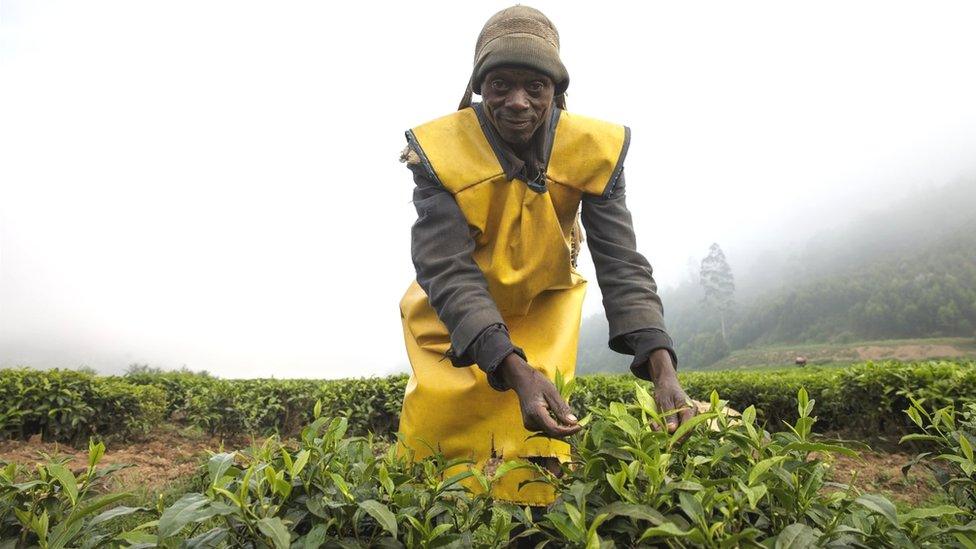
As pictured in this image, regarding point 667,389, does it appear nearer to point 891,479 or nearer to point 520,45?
point 520,45

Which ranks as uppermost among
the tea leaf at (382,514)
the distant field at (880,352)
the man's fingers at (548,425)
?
the man's fingers at (548,425)

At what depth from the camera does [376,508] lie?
1021 millimetres

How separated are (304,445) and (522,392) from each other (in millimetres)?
580

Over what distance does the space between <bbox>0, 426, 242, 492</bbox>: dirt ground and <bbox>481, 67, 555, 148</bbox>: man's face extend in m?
3.24

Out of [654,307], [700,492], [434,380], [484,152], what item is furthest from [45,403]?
[700,492]

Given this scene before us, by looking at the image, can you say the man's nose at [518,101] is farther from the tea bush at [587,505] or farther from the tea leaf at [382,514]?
Result: the tea leaf at [382,514]

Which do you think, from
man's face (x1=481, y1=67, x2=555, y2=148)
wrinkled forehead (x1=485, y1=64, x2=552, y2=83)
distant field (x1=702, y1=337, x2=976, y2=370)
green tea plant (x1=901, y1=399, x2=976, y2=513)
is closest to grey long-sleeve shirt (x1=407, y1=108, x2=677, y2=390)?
man's face (x1=481, y1=67, x2=555, y2=148)

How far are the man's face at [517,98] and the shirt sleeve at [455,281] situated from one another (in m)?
0.32

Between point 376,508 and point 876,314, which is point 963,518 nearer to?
point 376,508

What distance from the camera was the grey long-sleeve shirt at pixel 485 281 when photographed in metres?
1.79

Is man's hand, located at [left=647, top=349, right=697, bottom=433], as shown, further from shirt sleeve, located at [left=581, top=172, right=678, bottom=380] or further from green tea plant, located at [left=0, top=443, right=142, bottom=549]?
green tea plant, located at [left=0, top=443, right=142, bottom=549]

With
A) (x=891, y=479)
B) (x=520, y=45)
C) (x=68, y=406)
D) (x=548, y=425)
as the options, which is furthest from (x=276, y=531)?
(x=68, y=406)

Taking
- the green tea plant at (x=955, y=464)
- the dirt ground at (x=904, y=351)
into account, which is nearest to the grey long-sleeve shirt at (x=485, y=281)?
the green tea plant at (x=955, y=464)

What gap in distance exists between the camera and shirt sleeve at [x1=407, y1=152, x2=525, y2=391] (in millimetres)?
1767
